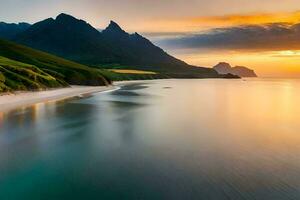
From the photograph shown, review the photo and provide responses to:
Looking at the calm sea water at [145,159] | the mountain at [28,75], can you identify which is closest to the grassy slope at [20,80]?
the mountain at [28,75]

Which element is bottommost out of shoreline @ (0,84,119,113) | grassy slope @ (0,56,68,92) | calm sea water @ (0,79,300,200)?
calm sea water @ (0,79,300,200)

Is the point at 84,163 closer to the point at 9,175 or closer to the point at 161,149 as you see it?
the point at 9,175

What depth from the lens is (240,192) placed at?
21.1 meters

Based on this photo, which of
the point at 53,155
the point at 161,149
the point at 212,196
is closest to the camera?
the point at 212,196

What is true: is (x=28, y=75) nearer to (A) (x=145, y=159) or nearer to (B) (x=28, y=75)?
(B) (x=28, y=75)

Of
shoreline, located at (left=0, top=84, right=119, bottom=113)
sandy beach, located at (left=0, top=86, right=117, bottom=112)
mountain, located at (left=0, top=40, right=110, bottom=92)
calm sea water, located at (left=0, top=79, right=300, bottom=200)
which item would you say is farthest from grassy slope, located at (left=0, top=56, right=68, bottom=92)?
calm sea water, located at (left=0, top=79, right=300, bottom=200)

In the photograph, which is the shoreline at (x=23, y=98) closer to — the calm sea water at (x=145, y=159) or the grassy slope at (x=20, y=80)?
the grassy slope at (x=20, y=80)

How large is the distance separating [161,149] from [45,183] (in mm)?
12976

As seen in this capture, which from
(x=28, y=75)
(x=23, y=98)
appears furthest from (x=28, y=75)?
(x=23, y=98)

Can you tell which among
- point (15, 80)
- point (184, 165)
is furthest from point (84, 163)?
point (15, 80)

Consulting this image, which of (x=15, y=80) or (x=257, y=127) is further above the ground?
(x=15, y=80)

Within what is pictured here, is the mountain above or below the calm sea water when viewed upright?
above

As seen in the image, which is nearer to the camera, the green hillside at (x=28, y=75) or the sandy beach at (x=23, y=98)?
the sandy beach at (x=23, y=98)

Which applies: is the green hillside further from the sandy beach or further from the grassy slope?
the sandy beach
